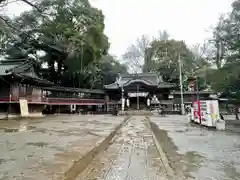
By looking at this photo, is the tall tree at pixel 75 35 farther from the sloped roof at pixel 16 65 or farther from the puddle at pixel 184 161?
the puddle at pixel 184 161

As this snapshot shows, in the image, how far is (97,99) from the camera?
4006 centimetres

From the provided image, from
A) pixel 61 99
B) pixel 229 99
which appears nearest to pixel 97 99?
pixel 61 99

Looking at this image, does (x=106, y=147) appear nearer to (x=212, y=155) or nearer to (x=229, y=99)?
(x=212, y=155)

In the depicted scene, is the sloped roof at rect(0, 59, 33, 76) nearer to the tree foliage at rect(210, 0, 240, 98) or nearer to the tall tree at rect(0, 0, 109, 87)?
the tall tree at rect(0, 0, 109, 87)

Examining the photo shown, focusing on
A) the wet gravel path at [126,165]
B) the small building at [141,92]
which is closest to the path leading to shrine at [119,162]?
the wet gravel path at [126,165]

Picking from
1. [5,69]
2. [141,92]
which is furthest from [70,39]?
[141,92]

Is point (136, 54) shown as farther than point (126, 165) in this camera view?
Yes

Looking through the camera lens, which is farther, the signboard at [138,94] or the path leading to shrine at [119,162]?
the signboard at [138,94]

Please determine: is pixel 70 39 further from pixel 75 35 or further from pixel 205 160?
pixel 205 160

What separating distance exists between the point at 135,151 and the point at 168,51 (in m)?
43.8

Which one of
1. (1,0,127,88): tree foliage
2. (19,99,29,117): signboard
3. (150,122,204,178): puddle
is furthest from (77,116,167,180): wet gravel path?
(1,0,127,88): tree foliage

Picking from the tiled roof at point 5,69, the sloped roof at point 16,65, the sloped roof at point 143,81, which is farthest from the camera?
the sloped roof at point 143,81

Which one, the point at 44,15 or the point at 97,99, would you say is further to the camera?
the point at 97,99

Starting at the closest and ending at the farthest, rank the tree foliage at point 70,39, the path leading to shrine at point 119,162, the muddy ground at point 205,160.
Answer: the path leading to shrine at point 119,162 < the muddy ground at point 205,160 < the tree foliage at point 70,39
